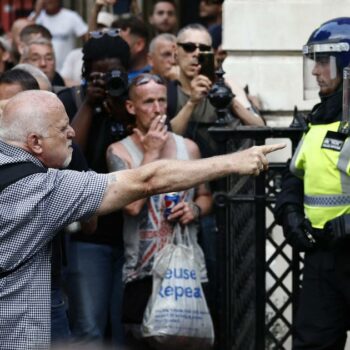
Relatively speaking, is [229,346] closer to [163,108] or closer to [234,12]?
[163,108]

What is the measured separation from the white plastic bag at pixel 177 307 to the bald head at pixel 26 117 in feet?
6.20

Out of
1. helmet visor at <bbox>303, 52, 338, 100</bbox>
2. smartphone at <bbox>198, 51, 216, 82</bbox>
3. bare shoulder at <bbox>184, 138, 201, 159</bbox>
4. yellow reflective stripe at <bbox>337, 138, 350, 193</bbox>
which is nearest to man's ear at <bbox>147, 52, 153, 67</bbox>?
smartphone at <bbox>198, 51, 216, 82</bbox>

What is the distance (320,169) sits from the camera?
694cm

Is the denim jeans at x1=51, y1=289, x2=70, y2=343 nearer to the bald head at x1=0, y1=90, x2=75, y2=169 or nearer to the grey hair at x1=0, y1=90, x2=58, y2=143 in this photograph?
the bald head at x1=0, y1=90, x2=75, y2=169

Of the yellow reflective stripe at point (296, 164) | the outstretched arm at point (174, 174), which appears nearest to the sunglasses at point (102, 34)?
the yellow reflective stripe at point (296, 164)

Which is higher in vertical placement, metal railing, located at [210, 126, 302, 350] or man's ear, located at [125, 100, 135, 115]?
man's ear, located at [125, 100, 135, 115]

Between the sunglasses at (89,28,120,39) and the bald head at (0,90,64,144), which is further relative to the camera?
the sunglasses at (89,28,120,39)

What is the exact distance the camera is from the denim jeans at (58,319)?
6.18 metres

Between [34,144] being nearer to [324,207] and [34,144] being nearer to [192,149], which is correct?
[324,207]

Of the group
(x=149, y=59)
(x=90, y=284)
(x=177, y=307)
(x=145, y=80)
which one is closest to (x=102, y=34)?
(x=145, y=80)

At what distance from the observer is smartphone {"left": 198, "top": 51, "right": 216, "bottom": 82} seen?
832 centimetres

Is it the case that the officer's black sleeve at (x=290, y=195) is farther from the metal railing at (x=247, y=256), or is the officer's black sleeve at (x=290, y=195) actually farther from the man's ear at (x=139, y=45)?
the man's ear at (x=139, y=45)

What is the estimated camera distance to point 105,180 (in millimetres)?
5648

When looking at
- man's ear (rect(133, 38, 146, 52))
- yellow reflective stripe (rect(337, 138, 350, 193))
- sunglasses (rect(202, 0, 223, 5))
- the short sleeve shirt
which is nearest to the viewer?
the short sleeve shirt
